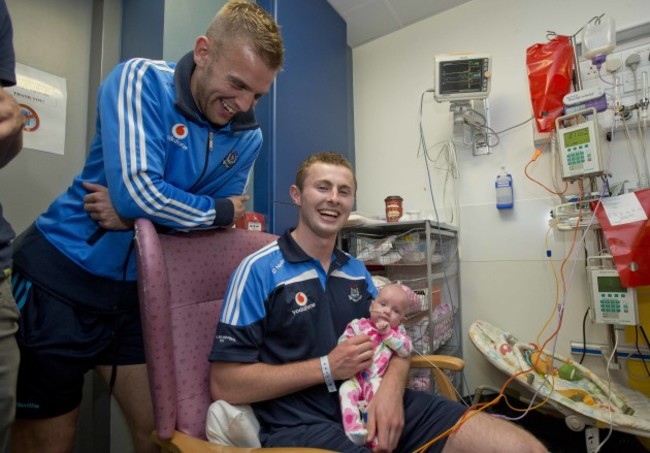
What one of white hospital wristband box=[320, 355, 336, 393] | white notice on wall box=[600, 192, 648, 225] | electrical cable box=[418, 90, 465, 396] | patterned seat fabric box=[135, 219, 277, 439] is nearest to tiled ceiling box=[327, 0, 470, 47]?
electrical cable box=[418, 90, 465, 396]

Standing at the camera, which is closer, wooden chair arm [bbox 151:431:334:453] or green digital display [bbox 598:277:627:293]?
wooden chair arm [bbox 151:431:334:453]

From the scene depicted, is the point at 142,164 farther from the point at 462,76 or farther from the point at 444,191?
the point at 444,191

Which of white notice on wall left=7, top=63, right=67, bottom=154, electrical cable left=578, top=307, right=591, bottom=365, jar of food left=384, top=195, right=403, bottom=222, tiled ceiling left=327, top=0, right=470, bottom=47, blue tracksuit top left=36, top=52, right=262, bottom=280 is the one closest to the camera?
blue tracksuit top left=36, top=52, right=262, bottom=280

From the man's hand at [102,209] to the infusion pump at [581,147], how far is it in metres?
2.11

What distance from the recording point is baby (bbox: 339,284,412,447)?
0.98 meters

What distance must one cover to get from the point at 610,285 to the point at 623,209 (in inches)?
15.6

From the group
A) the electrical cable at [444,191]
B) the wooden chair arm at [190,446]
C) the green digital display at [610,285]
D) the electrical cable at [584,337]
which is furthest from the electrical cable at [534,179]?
the wooden chair arm at [190,446]

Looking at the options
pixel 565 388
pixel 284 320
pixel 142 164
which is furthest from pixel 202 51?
pixel 565 388

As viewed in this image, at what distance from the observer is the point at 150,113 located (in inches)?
39.4

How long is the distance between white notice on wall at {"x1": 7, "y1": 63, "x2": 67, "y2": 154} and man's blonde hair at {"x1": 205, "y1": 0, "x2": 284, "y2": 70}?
1068 mm

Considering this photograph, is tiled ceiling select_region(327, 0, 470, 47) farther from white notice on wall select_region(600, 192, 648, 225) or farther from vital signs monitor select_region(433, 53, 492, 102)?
white notice on wall select_region(600, 192, 648, 225)

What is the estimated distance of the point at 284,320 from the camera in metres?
1.07

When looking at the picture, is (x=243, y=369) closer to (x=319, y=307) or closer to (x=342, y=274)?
(x=319, y=307)

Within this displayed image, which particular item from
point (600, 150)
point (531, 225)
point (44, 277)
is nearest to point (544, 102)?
point (600, 150)
